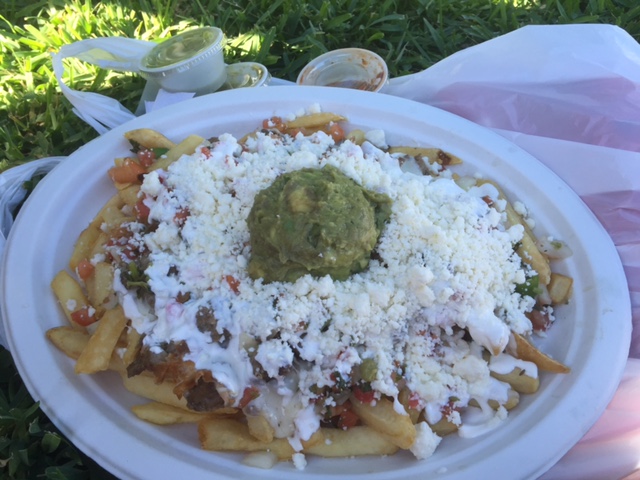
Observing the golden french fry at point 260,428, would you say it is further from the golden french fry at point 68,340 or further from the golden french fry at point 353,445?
the golden french fry at point 68,340

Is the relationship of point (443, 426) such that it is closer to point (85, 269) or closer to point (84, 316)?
point (84, 316)

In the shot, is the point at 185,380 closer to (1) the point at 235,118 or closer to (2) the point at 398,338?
(2) the point at 398,338

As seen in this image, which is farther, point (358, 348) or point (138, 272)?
point (138, 272)

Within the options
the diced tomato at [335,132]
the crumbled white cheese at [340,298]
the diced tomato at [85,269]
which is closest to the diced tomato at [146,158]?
the crumbled white cheese at [340,298]

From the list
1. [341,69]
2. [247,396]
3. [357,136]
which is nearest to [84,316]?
[247,396]

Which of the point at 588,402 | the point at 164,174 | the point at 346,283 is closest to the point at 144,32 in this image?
the point at 164,174

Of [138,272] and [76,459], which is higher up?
[138,272]
